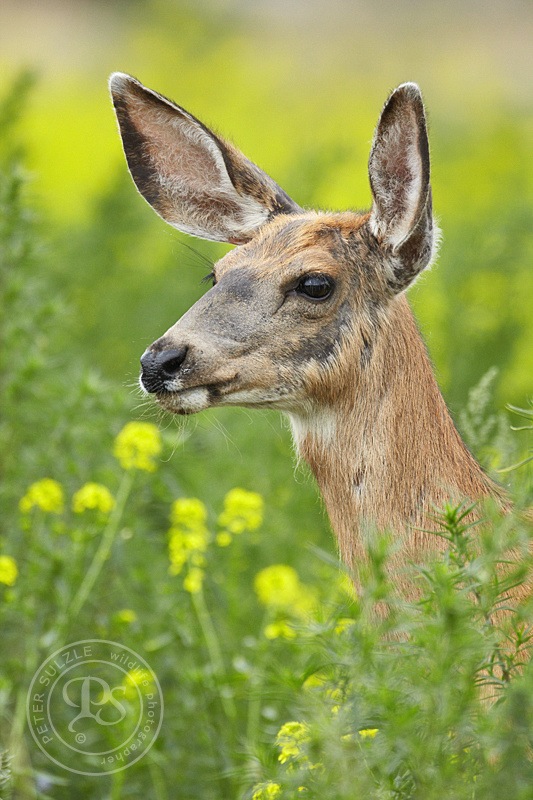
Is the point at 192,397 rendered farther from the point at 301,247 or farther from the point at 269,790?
the point at 269,790

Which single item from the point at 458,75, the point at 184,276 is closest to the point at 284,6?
the point at 458,75

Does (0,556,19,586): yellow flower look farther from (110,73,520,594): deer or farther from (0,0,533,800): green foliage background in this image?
(110,73,520,594): deer

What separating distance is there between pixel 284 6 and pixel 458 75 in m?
5.22

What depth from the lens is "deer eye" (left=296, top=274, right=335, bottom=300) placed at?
4.58m

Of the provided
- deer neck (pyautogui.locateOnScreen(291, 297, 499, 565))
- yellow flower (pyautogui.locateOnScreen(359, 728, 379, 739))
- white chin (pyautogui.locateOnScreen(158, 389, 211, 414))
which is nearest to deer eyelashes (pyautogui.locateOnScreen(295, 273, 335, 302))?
deer neck (pyautogui.locateOnScreen(291, 297, 499, 565))

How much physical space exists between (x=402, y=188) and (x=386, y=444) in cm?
89

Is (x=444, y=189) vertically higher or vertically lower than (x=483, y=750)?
higher

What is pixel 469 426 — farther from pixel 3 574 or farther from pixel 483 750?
pixel 483 750

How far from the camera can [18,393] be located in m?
5.69

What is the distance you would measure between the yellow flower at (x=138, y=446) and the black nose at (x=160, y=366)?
861 millimetres

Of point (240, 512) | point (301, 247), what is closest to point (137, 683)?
point (240, 512)

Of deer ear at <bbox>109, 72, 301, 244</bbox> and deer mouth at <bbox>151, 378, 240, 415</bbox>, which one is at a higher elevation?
deer ear at <bbox>109, 72, 301, 244</bbox>

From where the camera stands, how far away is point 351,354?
455cm

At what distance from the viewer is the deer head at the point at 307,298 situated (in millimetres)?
4359
